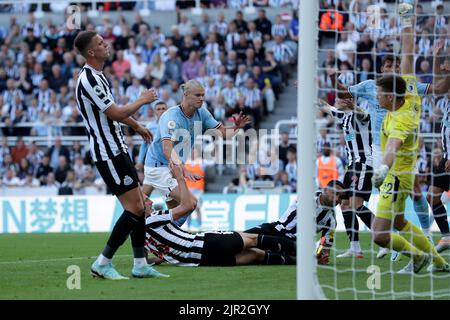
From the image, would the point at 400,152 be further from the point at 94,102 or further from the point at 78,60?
the point at 78,60

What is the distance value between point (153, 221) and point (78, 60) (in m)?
17.1

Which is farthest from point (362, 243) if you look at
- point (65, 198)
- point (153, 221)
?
point (65, 198)

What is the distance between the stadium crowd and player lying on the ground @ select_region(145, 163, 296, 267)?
12222mm

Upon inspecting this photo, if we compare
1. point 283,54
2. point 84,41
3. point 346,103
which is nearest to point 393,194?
point 346,103

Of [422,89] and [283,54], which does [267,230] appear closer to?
[422,89]

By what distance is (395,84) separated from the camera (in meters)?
9.16

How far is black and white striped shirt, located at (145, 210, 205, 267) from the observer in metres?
10.4

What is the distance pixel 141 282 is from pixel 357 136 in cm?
443

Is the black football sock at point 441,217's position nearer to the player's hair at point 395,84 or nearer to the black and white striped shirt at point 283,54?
the player's hair at point 395,84

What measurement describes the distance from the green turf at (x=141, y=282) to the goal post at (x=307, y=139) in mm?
588

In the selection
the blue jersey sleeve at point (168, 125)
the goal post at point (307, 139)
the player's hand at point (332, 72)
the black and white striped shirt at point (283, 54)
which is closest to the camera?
the goal post at point (307, 139)

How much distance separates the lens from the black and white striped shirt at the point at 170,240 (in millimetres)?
10422

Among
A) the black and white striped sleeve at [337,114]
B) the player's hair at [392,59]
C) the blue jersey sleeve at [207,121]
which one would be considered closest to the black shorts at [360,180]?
the black and white striped sleeve at [337,114]

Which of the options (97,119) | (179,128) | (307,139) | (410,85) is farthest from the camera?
(179,128)
